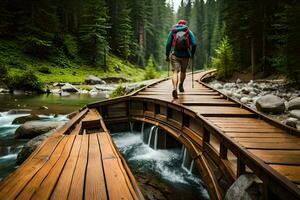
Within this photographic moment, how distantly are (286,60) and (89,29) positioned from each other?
31.1m

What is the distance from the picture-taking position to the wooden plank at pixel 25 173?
2.66m

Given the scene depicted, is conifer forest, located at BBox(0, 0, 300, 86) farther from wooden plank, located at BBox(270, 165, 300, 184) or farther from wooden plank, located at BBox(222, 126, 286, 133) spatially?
wooden plank, located at BBox(270, 165, 300, 184)

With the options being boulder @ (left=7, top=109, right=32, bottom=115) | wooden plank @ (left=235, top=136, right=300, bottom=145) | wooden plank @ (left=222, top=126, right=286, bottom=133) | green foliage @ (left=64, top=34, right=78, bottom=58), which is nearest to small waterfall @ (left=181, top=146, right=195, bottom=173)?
wooden plank @ (left=222, top=126, right=286, bottom=133)

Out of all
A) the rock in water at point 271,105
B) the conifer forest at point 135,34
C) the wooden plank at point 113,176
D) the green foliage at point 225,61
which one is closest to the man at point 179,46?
the rock in water at point 271,105

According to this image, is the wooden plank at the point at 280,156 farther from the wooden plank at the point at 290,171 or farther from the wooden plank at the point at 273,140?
the wooden plank at the point at 273,140

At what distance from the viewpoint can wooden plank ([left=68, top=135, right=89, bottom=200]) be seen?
8.61ft

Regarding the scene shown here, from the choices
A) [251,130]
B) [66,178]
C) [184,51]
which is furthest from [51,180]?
[184,51]

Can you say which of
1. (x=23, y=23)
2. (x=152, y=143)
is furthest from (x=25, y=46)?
(x=152, y=143)

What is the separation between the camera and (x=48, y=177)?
3.03 metres

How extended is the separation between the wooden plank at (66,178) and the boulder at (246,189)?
6.61ft

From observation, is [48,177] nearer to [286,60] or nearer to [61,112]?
[61,112]

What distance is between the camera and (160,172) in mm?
6191

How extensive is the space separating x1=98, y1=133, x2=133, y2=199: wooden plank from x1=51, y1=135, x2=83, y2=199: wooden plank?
0.46 metres

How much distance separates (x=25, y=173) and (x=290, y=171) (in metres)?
3.37
